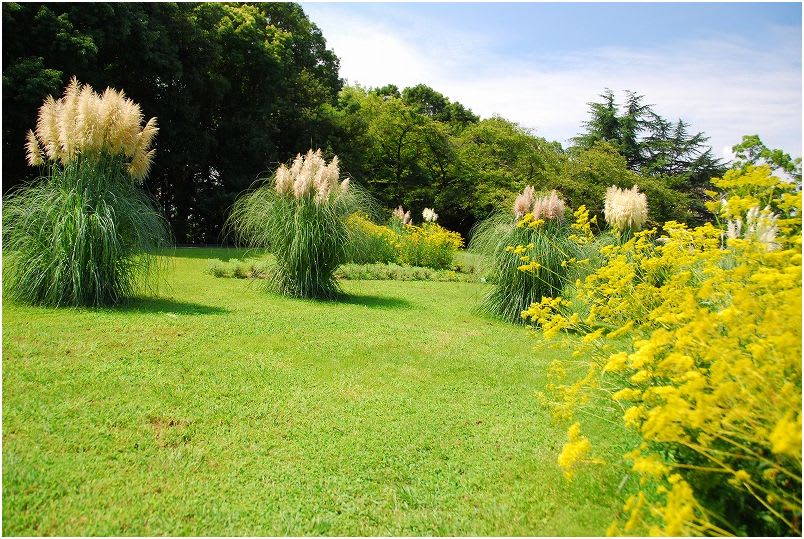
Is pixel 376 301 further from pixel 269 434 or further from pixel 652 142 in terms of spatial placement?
pixel 652 142

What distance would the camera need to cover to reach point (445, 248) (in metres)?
15.1

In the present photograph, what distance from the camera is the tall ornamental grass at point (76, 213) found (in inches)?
226

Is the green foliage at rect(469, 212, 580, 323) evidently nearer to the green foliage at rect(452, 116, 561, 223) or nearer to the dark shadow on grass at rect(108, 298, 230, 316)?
the dark shadow on grass at rect(108, 298, 230, 316)

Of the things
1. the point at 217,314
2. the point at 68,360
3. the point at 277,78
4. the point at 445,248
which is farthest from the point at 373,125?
the point at 68,360

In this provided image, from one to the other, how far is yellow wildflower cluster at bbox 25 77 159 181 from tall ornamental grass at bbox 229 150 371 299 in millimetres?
2256

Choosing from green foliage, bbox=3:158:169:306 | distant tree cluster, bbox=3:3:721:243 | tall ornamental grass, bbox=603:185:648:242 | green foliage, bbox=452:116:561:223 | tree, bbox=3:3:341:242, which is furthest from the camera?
green foliage, bbox=452:116:561:223

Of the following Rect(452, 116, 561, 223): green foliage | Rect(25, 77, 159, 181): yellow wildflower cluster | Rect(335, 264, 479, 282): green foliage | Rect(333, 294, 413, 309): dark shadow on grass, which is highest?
Rect(452, 116, 561, 223): green foliage

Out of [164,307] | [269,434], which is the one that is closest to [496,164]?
[164,307]

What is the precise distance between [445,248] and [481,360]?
380 inches

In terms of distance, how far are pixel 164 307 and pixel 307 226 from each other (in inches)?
88.3

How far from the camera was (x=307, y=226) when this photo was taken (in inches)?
307

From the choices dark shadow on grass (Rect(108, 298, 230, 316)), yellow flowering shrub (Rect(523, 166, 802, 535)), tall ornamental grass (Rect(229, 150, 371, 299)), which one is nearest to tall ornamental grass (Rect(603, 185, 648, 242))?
tall ornamental grass (Rect(229, 150, 371, 299))

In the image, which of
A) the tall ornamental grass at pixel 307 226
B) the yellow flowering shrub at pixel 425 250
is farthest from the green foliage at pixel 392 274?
the tall ornamental grass at pixel 307 226

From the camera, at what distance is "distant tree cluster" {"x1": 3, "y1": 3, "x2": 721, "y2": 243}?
14.3m
